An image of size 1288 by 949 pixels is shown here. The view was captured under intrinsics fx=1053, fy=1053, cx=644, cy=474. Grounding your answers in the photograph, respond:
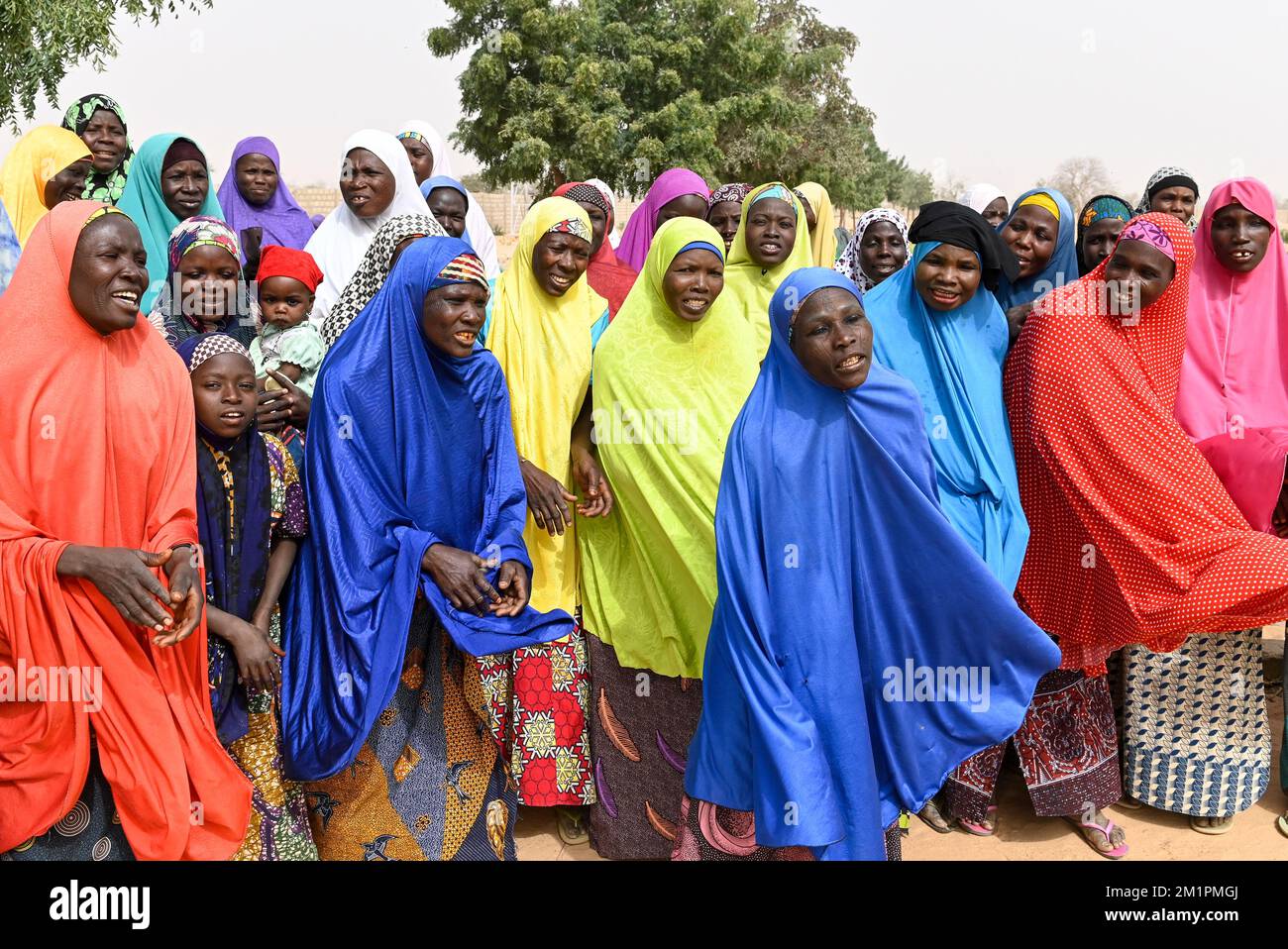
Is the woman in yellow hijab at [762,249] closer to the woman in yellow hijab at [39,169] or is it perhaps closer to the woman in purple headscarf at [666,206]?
the woman in purple headscarf at [666,206]

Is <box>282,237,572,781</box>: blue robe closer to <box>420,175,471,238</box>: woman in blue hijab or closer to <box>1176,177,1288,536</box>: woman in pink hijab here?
<box>420,175,471,238</box>: woman in blue hijab

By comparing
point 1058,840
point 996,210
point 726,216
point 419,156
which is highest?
point 419,156

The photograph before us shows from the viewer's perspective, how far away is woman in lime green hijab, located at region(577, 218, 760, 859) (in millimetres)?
4047

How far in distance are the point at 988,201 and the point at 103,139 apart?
228 inches

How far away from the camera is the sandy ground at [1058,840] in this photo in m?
4.40

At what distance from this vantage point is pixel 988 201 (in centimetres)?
759

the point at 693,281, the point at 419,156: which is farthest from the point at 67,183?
the point at 693,281

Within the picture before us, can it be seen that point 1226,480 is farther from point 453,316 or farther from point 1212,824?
point 453,316

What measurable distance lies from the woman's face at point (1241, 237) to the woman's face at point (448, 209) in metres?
4.04

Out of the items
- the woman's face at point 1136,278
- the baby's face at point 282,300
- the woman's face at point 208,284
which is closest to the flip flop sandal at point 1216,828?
the woman's face at point 1136,278

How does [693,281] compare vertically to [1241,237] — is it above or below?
below

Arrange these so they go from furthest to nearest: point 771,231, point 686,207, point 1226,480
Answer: point 686,207, point 771,231, point 1226,480
